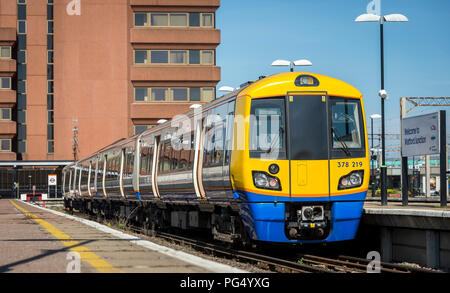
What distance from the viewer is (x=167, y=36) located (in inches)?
2665

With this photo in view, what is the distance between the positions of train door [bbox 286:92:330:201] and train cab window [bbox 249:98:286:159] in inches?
6.0

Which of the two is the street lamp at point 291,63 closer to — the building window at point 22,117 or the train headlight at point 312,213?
the train headlight at point 312,213

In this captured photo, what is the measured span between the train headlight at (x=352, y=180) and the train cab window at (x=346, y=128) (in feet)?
1.11

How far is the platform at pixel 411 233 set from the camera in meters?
11.9

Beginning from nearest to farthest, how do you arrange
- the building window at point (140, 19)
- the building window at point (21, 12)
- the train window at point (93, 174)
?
the train window at point (93, 174) → the building window at point (140, 19) → the building window at point (21, 12)

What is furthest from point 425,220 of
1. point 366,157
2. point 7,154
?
point 7,154

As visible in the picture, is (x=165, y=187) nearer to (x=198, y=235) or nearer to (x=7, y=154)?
(x=198, y=235)

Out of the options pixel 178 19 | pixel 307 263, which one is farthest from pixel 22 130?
pixel 307 263

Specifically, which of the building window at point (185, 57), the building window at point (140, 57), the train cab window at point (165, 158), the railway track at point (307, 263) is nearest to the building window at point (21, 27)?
the building window at point (140, 57)

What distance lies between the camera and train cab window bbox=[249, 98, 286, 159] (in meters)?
11.9

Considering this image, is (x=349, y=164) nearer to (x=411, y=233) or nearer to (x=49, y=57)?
(x=411, y=233)

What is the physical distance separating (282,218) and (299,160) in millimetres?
1072

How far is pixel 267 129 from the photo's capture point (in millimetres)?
12102
